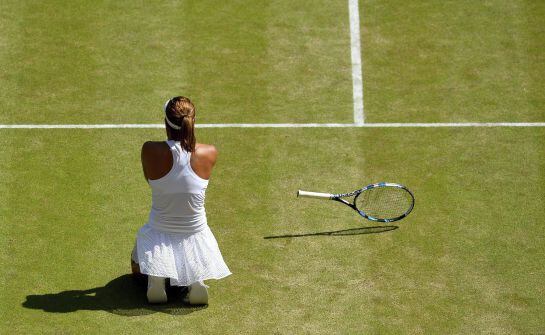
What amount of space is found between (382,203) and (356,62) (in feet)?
11.0

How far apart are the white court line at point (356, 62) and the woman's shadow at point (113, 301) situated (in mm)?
4012

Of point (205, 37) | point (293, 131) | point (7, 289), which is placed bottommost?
point (7, 289)

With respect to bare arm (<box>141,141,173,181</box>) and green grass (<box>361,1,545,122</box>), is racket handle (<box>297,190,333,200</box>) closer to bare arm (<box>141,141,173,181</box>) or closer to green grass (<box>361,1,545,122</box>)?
bare arm (<box>141,141,173,181</box>)

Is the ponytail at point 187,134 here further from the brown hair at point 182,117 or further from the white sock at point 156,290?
the white sock at point 156,290

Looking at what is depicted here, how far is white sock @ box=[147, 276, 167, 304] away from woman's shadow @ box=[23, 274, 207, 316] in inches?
2.4

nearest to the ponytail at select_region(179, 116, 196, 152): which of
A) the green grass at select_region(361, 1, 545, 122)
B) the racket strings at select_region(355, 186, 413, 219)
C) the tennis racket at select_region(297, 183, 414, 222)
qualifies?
the tennis racket at select_region(297, 183, 414, 222)

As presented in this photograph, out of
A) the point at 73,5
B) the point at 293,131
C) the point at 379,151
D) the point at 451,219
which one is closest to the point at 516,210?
the point at 451,219

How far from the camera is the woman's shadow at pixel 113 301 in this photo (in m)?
A: 12.4

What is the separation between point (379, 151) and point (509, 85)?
227 centimetres

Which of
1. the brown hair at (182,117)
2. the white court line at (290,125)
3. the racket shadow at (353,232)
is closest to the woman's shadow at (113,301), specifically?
the racket shadow at (353,232)

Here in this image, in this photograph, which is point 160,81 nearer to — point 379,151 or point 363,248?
point 379,151

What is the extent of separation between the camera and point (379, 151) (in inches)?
592

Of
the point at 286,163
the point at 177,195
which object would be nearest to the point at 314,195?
the point at 286,163

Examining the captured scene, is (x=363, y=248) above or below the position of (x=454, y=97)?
below
